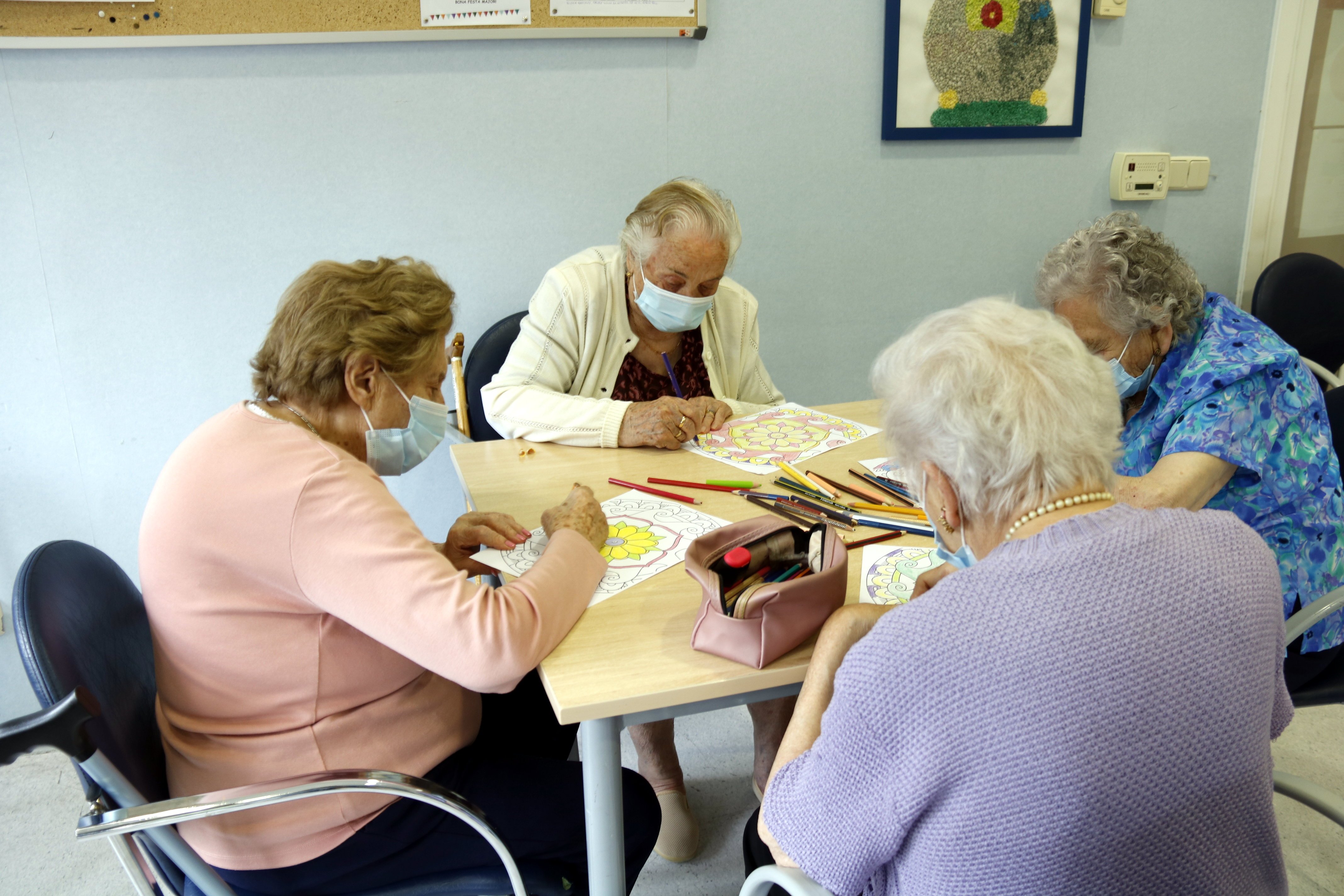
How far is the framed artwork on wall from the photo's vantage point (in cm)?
267

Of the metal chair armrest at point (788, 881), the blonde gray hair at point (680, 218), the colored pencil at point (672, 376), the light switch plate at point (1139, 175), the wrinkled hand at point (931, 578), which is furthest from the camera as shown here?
the light switch plate at point (1139, 175)

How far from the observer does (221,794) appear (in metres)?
0.97

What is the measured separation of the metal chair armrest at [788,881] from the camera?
2.80ft

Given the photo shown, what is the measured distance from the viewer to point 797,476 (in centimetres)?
163

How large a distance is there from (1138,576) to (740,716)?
175 centimetres

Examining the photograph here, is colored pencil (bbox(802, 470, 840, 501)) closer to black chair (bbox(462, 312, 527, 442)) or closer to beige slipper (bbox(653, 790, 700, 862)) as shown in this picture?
beige slipper (bbox(653, 790, 700, 862))

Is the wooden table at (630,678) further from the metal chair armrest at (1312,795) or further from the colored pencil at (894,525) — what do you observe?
the metal chair armrest at (1312,795)

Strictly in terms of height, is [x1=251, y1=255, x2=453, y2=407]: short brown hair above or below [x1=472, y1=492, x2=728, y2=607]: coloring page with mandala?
above

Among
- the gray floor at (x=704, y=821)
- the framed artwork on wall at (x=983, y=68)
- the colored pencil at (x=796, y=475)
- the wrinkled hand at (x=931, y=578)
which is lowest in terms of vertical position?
the gray floor at (x=704, y=821)

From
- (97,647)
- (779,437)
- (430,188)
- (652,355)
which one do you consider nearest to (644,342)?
(652,355)

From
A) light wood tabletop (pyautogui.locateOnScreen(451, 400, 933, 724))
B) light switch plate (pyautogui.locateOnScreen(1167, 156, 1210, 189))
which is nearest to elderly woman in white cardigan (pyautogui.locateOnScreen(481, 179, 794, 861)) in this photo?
light wood tabletop (pyautogui.locateOnScreen(451, 400, 933, 724))

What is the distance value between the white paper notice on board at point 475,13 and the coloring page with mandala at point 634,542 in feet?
4.77

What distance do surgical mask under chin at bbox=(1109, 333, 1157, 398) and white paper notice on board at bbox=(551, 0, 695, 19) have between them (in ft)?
5.06

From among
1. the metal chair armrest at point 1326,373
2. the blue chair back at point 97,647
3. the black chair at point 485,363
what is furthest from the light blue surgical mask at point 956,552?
the metal chair armrest at point 1326,373
